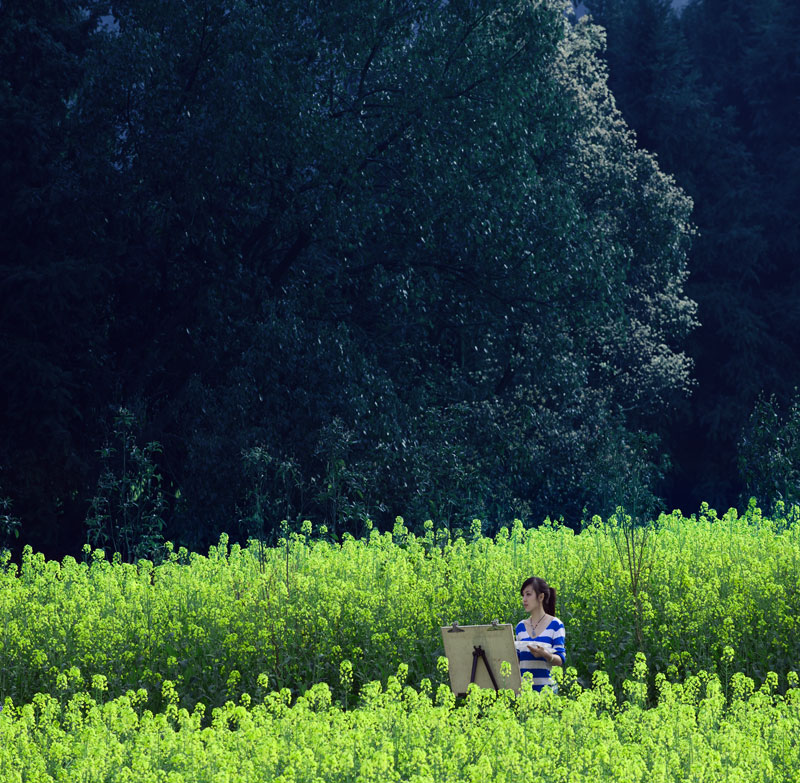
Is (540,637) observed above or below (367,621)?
below

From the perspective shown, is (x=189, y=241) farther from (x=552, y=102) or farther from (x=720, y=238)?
(x=720, y=238)

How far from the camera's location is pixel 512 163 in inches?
714

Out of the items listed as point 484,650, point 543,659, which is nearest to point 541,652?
point 543,659

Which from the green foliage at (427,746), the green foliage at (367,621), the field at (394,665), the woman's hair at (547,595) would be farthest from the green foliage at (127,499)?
the green foliage at (427,746)

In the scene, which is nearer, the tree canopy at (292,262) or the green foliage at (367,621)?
the green foliage at (367,621)

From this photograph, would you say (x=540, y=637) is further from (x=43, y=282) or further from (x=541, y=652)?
(x=43, y=282)

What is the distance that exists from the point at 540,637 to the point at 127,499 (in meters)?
8.07

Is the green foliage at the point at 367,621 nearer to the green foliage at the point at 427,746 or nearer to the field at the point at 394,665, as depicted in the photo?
the field at the point at 394,665

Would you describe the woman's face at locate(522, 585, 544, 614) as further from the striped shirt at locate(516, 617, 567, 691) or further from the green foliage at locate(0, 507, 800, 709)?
the green foliage at locate(0, 507, 800, 709)

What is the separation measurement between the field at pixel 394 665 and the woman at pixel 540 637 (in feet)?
0.85

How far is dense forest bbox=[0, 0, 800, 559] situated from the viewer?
1563 centimetres

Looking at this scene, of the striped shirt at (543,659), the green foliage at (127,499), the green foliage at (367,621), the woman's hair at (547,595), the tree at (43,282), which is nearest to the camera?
the striped shirt at (543,659)

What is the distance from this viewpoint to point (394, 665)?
29.2 ft

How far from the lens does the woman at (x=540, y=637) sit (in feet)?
25.0
